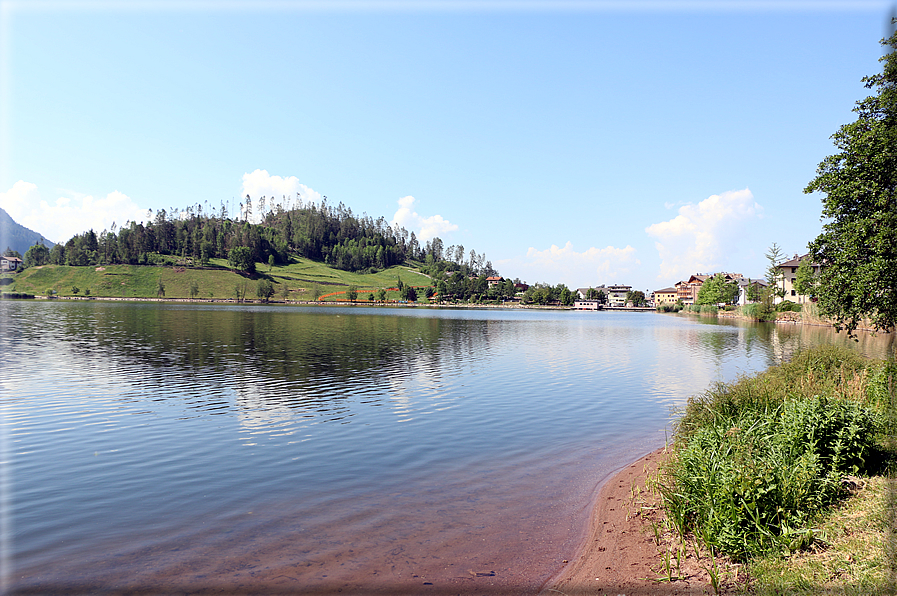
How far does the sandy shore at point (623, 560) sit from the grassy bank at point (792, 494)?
723 millimetres

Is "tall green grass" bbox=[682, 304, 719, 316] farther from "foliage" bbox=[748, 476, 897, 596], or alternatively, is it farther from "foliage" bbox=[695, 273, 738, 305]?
"foliage" bbox=[748, 476, 897, 596]

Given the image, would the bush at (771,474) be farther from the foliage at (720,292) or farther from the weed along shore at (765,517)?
the foliage at (720,292)

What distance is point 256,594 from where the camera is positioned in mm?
9398

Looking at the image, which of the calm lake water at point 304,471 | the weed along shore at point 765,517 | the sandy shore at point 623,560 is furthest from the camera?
the calm lake water at point 304,471

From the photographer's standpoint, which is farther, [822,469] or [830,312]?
[830,312]

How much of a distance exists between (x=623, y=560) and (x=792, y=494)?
11.8 feet

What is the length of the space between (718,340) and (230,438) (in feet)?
232

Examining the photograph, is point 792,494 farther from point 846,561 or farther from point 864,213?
point 864,213

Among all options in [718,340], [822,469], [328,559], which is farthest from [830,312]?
[718,340]

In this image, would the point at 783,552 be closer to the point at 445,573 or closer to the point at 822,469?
the point at 822,469

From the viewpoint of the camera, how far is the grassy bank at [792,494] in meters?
7.93

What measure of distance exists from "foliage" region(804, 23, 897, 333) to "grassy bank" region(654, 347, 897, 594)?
1265 centimetres

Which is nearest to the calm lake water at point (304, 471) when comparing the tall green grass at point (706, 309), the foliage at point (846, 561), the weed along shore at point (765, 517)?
the weed along shore at point (765, 517)

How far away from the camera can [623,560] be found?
34.0 ft
